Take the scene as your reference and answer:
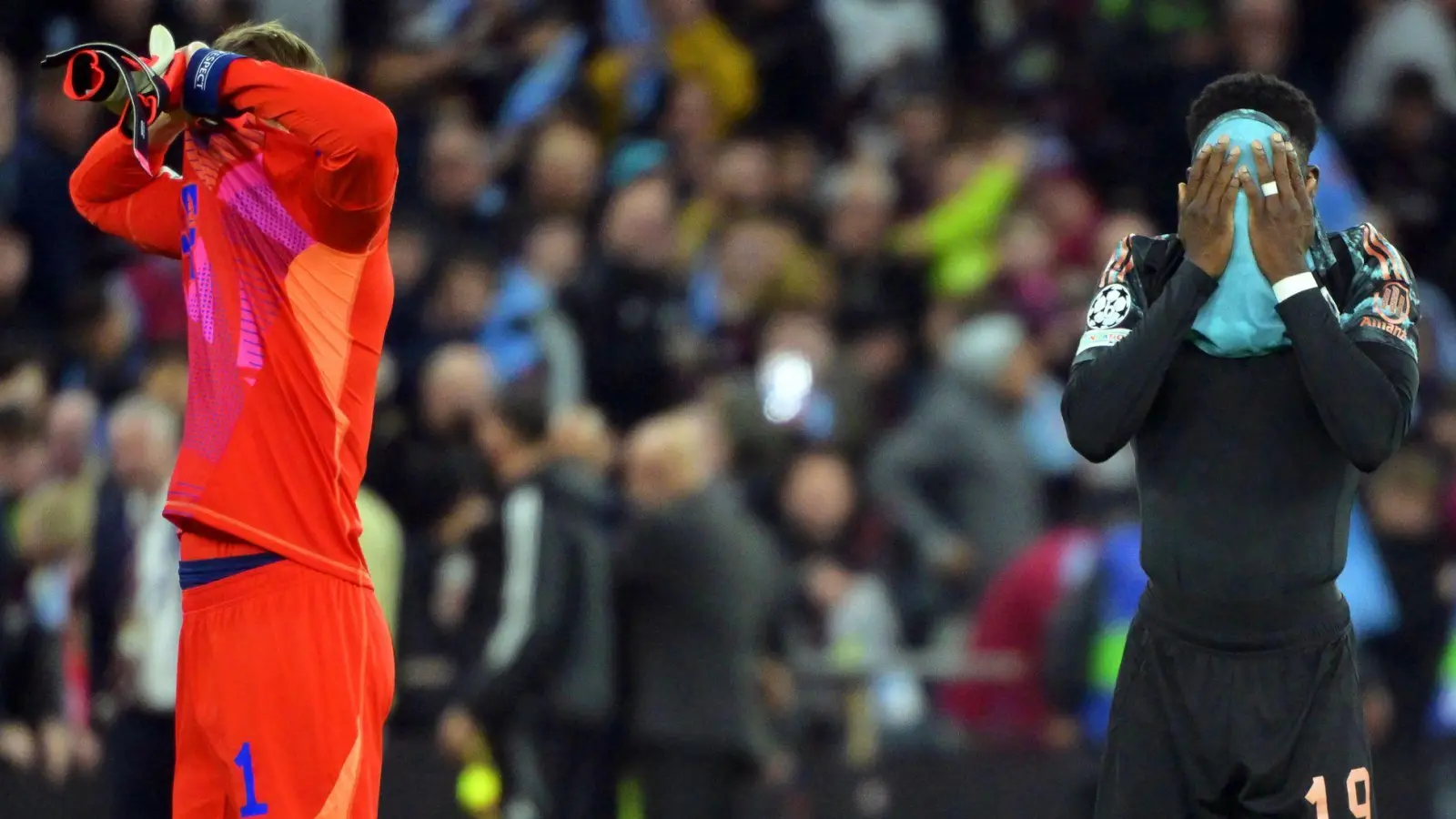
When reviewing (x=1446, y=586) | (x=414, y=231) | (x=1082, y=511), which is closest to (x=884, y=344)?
(x=1082, y=511)

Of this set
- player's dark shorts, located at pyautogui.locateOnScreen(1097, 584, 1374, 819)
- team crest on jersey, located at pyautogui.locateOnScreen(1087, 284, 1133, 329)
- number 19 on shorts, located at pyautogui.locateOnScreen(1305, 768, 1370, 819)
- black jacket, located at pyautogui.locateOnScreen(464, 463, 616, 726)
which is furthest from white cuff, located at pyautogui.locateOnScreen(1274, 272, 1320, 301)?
black jacket, located at pyautogui.locateOnScreen(464, 463, 616, 726)

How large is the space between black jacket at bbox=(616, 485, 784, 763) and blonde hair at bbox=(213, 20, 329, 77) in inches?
155

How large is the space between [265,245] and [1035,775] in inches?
220

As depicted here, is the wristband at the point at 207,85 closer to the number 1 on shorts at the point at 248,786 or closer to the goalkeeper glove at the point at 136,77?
the goalkeeper glove at the point at 136,77

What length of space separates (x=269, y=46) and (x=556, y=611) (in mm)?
4118

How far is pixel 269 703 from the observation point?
192 inches

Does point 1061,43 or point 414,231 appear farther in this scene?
Answer: point 1061,43

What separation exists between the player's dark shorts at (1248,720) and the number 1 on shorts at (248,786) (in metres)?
1.78

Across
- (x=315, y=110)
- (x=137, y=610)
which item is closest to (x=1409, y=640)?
(x=137, y=610)

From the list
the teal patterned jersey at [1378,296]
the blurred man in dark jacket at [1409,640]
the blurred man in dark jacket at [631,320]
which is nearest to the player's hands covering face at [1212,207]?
the teal patterned jersey at [1378,296]

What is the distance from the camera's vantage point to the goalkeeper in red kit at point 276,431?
486 cm

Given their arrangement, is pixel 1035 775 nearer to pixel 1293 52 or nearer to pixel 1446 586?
pixel 1446 586

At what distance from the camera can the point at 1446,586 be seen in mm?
9641

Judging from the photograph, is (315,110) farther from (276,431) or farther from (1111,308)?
(1111,308)
